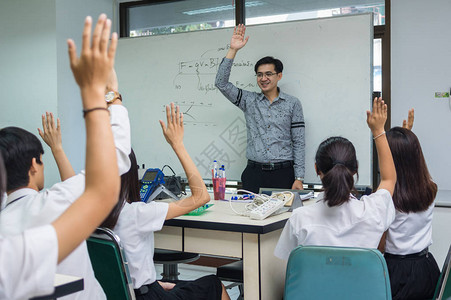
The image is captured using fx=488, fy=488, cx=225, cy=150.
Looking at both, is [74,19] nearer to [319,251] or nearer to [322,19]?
[322,19]

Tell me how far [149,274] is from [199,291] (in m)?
0.26

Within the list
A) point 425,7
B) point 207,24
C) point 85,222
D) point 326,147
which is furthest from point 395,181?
point 207,24

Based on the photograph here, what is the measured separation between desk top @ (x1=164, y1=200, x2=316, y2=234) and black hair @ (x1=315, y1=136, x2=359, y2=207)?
0.38 metres

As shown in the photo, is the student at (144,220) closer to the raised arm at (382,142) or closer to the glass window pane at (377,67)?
the raised arm at (382,142)

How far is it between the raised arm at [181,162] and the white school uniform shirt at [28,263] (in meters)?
1.01

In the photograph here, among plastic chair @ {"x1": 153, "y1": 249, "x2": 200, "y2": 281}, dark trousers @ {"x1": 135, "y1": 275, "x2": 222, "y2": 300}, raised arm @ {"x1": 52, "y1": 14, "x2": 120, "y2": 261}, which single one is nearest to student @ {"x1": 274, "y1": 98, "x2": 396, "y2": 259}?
dark trousers @ {"x1": 135, "y1": 275, "x2": 222, "y2": 300}

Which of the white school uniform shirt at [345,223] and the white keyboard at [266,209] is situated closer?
the white school uniform shirt at [345,223]

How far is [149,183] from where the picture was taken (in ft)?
9.25

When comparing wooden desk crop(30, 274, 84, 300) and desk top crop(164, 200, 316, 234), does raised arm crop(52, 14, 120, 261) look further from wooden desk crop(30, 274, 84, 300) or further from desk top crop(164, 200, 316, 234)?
desk top crop(164, 200, 316, 234)

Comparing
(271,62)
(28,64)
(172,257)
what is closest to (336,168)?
(172,257)

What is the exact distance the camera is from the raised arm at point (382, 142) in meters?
1.84

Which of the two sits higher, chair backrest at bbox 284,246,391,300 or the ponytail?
the ponytail

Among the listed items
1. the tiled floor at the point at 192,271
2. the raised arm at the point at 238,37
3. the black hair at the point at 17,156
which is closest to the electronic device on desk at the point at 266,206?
the black hair at the point at 17,156

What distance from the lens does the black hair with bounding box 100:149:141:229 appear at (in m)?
1.85
